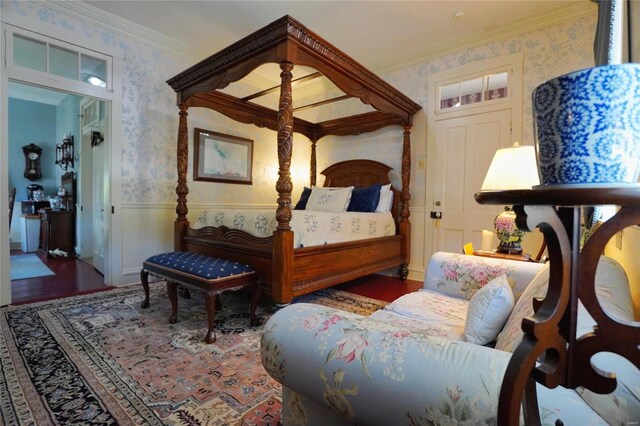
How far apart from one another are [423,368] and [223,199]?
4.10 m

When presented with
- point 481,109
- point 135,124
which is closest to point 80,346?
point 135,124

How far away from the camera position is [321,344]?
2.49 feet

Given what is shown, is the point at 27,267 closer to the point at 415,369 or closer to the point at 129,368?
the point at 129,368

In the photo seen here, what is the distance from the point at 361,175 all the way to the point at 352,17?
2001mm

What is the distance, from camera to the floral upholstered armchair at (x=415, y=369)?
0.55 meters

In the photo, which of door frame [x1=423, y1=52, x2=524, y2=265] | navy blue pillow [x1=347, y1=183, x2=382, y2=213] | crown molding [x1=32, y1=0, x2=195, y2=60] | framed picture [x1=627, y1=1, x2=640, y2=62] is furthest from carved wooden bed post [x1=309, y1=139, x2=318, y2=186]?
framed picture [x1=627, y1=1, x2=640, y2=62]

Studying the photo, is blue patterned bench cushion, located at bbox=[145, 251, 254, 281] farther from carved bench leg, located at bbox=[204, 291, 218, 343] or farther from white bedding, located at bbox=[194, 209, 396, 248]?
white bedding, located at bbox=[194, 209, 396, 248]

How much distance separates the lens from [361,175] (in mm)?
4422

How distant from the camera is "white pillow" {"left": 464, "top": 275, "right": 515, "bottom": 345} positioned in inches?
42.0

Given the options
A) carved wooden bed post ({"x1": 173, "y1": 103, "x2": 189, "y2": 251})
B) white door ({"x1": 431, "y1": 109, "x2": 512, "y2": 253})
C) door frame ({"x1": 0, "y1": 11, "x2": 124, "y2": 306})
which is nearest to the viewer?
door frame ({"x1": 0, "y1": 11, "x2": 124, "y2": 306})

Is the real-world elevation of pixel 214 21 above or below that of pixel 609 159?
above

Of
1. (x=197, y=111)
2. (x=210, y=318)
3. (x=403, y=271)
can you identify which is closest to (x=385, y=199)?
(x=403, y=271)

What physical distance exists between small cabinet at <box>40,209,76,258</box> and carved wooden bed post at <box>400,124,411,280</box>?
18.0ft

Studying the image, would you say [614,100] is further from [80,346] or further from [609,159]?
[80,346]
